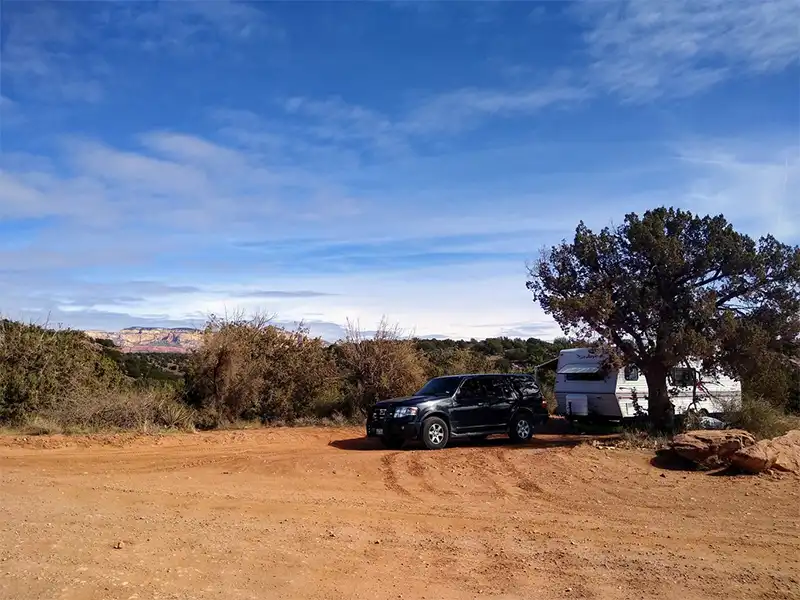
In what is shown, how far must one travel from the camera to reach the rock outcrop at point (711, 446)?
13.1 m

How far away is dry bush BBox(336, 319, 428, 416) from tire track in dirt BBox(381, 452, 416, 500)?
7899 mm

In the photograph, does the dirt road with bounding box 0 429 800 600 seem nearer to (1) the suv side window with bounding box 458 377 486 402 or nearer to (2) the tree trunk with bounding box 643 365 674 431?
(1) the suv side window with bounding box 458 377 486 402

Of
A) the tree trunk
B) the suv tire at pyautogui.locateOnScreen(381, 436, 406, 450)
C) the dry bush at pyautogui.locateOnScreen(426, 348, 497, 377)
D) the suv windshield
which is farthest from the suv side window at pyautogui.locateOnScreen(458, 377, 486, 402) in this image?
the dry bush at pyautogui.locateOnScreen(426, 348, 497, 377)

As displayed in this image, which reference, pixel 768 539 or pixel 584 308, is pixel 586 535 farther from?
pixel 584 308

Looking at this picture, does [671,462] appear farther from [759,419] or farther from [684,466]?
[759,419]

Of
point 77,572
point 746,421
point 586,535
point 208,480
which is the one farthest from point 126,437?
point 746,421

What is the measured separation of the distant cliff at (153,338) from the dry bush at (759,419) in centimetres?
1505

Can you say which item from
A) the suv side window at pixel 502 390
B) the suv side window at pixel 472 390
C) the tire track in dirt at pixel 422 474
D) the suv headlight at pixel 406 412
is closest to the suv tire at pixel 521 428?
the suv side window at pixel 502 390

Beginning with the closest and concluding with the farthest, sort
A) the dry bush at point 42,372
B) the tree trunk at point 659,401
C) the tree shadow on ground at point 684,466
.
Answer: the tree shadow on ground at point 684,466
the tree trunk at point 659,401
the dry bush at point 42,372

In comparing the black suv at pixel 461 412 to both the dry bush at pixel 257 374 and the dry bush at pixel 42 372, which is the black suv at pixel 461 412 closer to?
the dry bush at pixel 257 374

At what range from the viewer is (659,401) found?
56.5 feet

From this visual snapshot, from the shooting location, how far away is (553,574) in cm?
658

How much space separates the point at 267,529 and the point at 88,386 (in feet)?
44.8

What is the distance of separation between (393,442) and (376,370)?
7.17 metres
